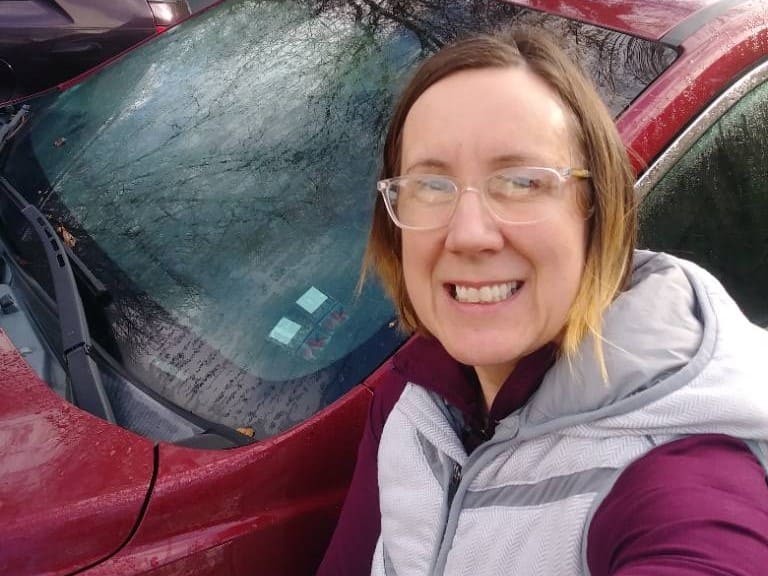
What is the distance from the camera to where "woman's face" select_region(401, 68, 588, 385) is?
1092 mm

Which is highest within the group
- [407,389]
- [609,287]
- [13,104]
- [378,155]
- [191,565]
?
[13,104]

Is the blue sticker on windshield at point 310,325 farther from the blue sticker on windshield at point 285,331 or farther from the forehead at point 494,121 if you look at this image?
the forehead at point 494,121

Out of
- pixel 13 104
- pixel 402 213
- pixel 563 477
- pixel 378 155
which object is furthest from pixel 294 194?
pixel 13 104

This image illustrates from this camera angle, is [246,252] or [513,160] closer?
[513,160]

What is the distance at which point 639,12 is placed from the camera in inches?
79.0

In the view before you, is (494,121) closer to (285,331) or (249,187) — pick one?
(285,331)

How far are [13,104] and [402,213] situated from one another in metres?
2.21

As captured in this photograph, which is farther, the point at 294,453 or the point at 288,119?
the point at 288,119

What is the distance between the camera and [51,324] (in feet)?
5.74

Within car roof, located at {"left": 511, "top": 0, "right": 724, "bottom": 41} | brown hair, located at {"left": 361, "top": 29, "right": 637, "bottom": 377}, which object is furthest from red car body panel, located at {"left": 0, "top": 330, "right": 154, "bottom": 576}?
car roof, located at {"left": 511, "top": 0, "right": 724, "bottom": 41}

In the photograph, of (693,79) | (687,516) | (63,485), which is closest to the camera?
(687,516)

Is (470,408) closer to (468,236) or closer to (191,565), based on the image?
(468,236)

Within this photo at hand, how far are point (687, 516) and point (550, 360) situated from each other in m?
0.34

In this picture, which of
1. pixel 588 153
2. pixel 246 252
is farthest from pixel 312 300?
pixel 588 153
